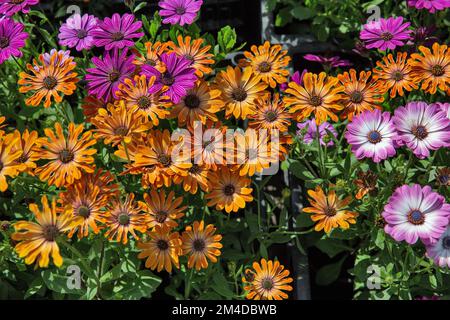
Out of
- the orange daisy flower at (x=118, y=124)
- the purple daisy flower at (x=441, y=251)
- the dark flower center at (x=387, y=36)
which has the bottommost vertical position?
the purple daisy flower at (x=441, y=251)

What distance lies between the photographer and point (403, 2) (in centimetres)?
211

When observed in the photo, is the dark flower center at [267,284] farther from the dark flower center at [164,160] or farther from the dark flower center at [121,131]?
the dark flower center at [121,131]

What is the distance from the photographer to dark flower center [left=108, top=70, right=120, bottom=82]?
1.51 metres

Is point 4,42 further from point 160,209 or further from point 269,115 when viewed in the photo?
point 269,115

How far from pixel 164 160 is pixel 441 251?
68 centimetres

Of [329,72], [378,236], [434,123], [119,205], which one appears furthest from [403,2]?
[119,205]

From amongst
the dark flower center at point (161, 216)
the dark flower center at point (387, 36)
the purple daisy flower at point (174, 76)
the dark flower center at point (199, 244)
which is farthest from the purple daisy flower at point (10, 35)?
the dark flower center at point (387, 36)

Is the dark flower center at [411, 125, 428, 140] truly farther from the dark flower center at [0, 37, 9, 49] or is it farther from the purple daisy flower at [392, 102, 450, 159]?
the dark flower center at [0, 37, 9, 49]

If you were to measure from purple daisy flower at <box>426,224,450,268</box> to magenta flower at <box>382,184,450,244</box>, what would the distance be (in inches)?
2.0

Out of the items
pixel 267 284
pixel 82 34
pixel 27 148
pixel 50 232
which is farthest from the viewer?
pixel 82 34

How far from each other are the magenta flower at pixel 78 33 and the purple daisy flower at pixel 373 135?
0.71m

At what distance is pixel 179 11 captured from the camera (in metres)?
1.62

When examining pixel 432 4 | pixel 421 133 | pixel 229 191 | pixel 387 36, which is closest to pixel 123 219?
pixel 229 191

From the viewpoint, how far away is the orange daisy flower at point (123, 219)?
4.61 ft
